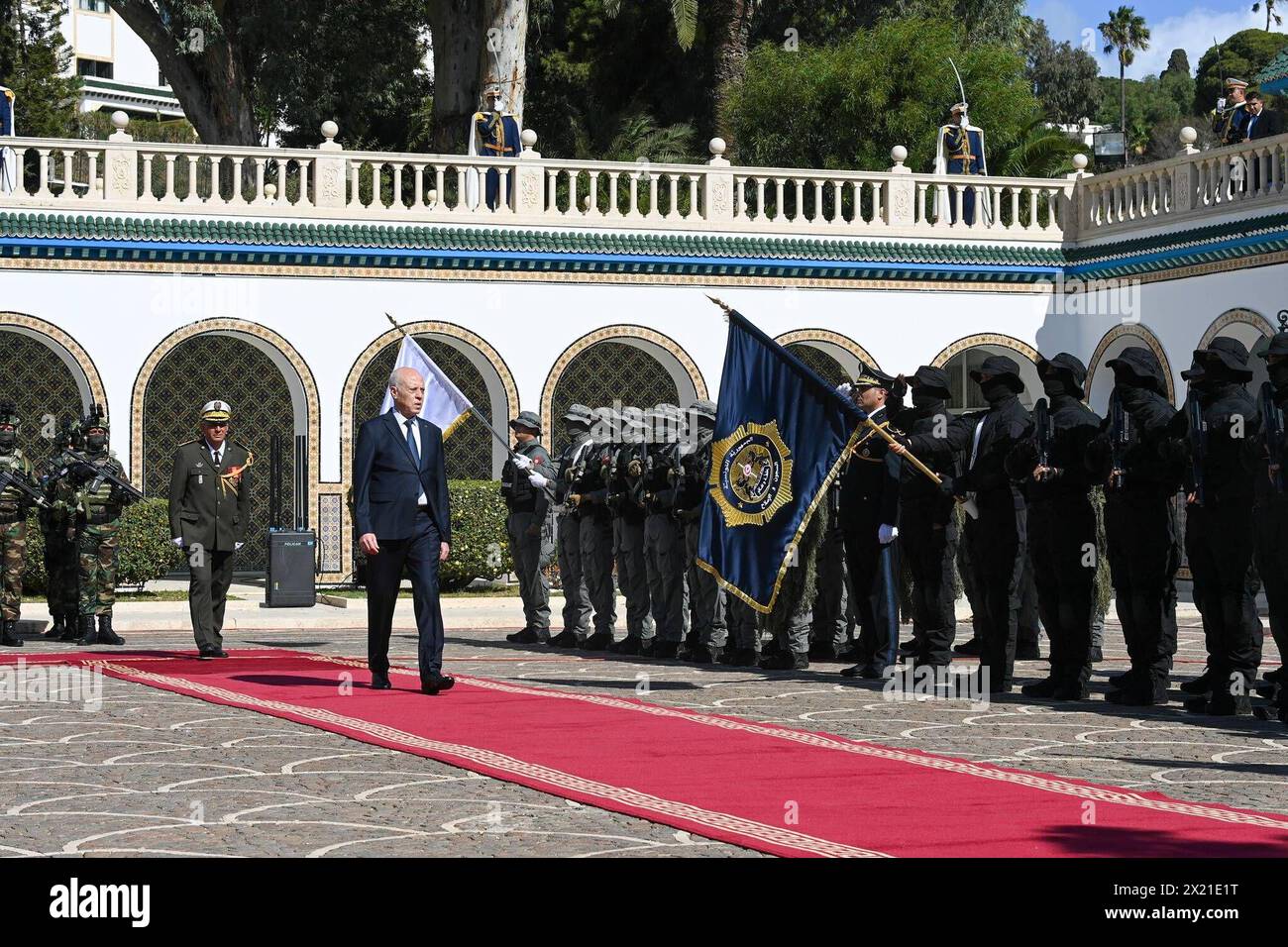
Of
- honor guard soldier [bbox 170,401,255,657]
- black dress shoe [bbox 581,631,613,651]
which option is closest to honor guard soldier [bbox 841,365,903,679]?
black dress shoe [bbox 581,631,613,651]

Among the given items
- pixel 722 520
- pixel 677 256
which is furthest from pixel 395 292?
pixel 722 520

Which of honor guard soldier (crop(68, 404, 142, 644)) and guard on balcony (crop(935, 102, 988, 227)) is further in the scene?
guard on balcony (crop(935, 102, 988, 227))

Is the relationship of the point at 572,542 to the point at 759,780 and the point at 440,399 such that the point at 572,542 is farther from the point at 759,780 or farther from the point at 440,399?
the point at 759,780

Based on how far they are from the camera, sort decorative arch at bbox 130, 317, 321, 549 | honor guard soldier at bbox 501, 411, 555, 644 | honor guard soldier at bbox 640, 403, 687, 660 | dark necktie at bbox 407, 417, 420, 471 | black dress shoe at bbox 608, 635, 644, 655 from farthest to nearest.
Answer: decorative arch at bbox 130, 317, 321, 549 < honor guard soldier at bbox 501, 411, 555, 644 < black dress shoe at bbox 608, 635, 644, 655 < honor guard soldier at bbox 640, 403, 687, 660 < dark necktie at bbox 407, 417, 420, 471

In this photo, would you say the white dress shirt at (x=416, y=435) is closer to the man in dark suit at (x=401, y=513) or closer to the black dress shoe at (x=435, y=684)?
the man in dark suit at (x=401, y=513)

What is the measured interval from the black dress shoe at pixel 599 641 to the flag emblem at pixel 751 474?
9.69 ft

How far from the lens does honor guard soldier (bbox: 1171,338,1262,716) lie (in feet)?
35.3

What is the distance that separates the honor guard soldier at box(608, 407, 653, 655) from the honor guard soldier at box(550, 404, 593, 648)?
55 centimetres

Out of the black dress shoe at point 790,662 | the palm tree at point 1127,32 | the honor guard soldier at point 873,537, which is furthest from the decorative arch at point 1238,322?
the palm tree at point 1127,32

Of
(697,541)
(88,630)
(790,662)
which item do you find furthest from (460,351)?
(790,662)

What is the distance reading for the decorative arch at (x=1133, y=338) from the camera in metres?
25.0

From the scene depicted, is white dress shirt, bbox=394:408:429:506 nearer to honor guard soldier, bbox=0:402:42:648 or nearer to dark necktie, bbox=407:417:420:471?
dark necktie, bbox=407:417:420:471

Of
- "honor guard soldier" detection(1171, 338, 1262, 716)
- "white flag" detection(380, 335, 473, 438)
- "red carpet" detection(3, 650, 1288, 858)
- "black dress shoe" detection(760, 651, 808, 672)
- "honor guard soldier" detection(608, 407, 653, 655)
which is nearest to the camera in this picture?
"red carpet" detection(3, 650, 1288, 858)
